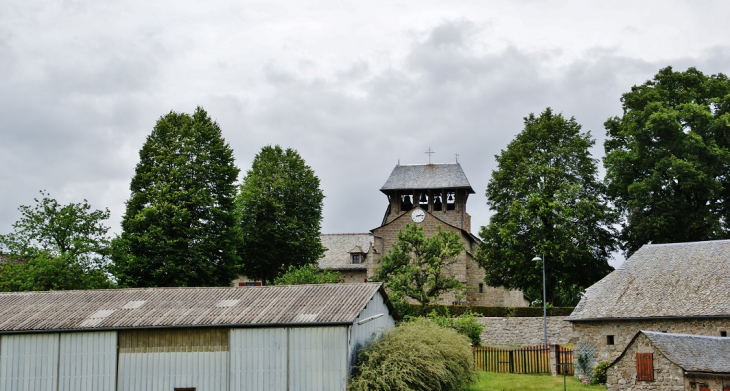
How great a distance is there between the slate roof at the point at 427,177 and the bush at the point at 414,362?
42432 mm

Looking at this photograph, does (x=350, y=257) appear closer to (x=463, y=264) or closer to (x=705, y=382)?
(x=463, y=264)

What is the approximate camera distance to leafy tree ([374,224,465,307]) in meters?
47.9

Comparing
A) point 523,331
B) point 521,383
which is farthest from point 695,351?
point 523,331

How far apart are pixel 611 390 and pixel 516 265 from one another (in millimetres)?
21085

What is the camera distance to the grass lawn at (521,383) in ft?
106

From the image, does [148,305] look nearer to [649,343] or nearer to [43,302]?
[43,302]

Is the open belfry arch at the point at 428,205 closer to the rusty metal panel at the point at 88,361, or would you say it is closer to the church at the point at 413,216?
the church at the point at 413,216

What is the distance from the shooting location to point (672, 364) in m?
29.8

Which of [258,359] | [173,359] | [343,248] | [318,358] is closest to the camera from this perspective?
[318,358]

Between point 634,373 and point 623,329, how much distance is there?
249 inches

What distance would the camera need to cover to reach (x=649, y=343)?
30812mm

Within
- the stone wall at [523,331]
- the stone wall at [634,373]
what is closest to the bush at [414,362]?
the stone wall at [634,373]

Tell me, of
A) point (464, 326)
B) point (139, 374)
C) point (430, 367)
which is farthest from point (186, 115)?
point (430, 367)

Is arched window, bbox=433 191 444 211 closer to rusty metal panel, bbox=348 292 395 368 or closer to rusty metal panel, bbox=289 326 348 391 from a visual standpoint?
rusty metal panel, bbox=348 292 395 368
